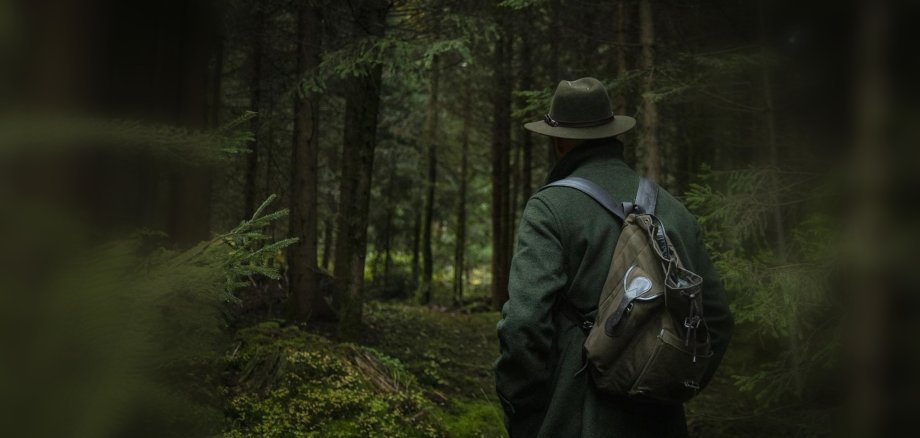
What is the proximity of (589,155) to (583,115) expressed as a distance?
178 mm

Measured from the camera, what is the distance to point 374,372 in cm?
653

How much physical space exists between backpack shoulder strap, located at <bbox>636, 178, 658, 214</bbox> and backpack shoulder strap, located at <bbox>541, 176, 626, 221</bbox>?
83 mm

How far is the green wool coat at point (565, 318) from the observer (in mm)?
2676

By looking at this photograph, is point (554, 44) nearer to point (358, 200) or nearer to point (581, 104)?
point (358, 200)

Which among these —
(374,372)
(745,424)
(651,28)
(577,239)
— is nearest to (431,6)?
(651,28)

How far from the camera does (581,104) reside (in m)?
2.99

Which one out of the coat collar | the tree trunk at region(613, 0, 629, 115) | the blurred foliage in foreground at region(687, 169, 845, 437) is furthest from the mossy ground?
the tree trunk at region(613, 0, 629, 115)

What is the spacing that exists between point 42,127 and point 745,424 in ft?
26.7

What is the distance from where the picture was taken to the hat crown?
2.98m

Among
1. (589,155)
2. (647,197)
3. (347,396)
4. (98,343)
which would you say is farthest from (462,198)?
(98,343)

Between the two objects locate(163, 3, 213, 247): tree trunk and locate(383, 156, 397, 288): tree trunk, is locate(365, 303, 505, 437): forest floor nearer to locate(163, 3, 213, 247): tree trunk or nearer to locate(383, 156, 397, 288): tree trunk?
locate(383, 156, 397, 288): tree trunk

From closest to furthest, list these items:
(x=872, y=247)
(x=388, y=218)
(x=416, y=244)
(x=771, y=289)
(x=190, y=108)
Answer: (x=872, y=247) < (x=190, y=108) < (x=771, y=289) < (x=388, y=218) < (x=416, y=244)

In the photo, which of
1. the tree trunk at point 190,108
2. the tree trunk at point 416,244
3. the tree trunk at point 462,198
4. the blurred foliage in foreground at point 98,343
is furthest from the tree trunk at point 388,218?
the blurred foliage in foreground at point 98,343

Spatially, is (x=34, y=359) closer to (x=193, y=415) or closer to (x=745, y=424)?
(x=193, y=415)
